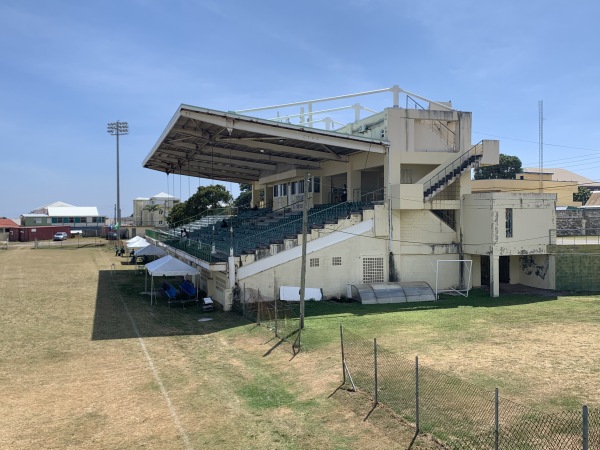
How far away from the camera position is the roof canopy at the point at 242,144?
24828mm

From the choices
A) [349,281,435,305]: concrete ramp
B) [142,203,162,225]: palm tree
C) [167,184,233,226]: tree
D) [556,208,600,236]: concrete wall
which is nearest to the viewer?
[349,281,435,305]: concrete ramp

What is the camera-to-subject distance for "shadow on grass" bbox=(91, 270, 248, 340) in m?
19.1

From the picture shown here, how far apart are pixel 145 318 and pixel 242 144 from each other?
12.7 meters

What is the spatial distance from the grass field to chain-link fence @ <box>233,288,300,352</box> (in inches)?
21.7

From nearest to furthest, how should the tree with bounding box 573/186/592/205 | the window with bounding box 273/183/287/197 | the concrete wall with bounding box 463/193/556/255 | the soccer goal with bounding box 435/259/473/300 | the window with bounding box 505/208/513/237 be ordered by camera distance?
the concrete wall with bounding box 463/193/556/255 → the window with bounding box 505/208/513/237 → the soccer goal with bounding box 435/259/473/300 → the window with bounding box 273/183/287/197 → the tree with bounding box 573/186/592/205

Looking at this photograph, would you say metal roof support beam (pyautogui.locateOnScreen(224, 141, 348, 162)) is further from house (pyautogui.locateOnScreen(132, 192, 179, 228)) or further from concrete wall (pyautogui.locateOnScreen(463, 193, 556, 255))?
house (pyautogui.locateOnScreen(132, 192, 179, 228))

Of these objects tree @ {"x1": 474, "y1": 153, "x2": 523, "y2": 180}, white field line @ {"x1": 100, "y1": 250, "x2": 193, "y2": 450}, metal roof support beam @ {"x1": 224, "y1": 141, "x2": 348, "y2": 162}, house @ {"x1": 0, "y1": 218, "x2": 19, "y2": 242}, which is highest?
tree @ {"x1": 474, "y1": 153, "x2": 523, "y2": 180}

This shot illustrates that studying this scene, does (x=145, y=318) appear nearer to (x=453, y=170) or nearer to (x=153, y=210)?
(x=453, y=170)

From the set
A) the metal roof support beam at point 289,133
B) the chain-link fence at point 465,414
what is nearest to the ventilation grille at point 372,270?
the metal roof support beam at point 289,133

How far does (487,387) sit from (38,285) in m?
28.9

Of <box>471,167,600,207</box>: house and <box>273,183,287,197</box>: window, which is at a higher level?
<box>471,167,600,207</box>: house

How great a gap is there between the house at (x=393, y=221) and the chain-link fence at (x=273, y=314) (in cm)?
79

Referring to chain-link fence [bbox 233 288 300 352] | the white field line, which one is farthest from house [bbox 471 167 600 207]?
the white field line

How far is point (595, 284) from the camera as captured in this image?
1084 inches
